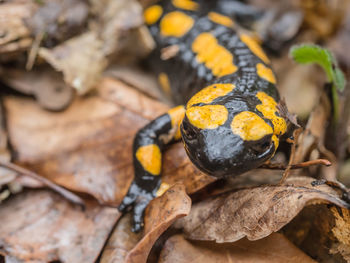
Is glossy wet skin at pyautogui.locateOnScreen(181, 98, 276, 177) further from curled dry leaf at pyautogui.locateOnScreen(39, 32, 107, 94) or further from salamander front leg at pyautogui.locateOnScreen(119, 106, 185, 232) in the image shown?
curled dry leaf at pyautogui.locateOnScreen(39, 32, 107, 94)

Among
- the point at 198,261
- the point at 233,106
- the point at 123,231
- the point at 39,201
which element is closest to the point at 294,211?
the point at 198,261

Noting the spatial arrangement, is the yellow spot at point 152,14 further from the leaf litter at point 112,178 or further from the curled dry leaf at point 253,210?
the curled dry leaf at point 253,210

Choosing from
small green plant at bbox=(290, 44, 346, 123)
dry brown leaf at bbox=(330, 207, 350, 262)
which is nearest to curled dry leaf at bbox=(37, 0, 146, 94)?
small green plant at bbox=(290, 44, 346, 123)

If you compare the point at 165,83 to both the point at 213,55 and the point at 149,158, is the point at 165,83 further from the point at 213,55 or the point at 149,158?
the point at 149,158

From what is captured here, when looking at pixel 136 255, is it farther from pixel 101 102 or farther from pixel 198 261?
pixel 101 102

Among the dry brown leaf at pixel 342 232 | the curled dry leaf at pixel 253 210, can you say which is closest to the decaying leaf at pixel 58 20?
the curled dry leaf at pixel 253 210
